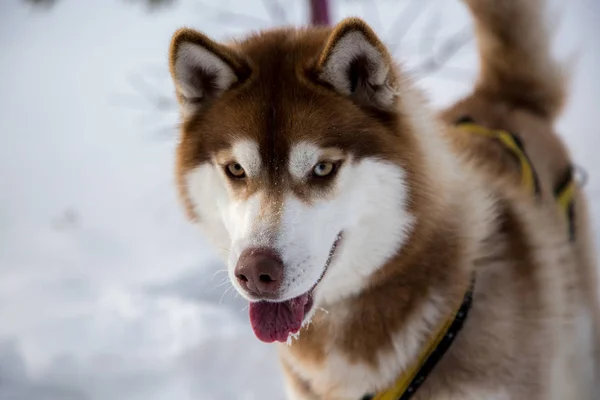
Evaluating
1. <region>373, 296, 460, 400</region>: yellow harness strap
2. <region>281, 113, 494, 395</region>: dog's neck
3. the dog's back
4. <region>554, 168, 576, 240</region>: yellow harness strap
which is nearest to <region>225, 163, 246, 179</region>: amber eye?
<region>281, 113, 494, 395</region>: dog's neck

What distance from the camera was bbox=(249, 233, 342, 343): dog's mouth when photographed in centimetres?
139

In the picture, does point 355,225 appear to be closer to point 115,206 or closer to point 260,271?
point 260,271

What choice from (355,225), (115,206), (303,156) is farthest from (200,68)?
(115,206)

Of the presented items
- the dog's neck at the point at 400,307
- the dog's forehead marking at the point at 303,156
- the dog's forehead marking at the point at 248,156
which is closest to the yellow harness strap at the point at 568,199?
the dog's neck at the point at 400,307

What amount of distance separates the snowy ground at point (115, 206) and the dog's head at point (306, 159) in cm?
48

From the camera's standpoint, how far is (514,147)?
82.2 inches

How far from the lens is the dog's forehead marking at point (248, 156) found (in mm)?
1453

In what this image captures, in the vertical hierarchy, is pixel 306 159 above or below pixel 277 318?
above

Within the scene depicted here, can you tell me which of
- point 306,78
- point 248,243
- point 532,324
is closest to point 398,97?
point 306,78

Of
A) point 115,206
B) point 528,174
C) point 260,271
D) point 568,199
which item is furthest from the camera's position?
point 115,206

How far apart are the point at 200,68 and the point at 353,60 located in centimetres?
45

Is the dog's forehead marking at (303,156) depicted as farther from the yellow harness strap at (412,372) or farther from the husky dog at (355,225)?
the yellow harness strap at (412,372)

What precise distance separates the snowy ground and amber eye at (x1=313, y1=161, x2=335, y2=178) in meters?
0.60

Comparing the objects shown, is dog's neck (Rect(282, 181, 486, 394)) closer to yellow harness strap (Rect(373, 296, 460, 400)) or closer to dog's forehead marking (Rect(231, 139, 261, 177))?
yellow harness strap (Rect(373, 296, 460, 400))
